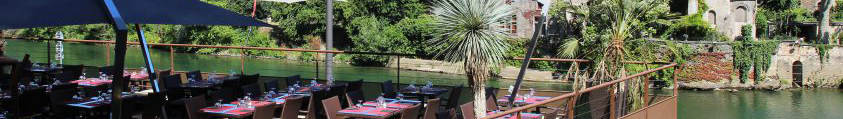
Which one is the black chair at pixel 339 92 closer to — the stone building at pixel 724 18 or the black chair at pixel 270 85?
the black chair at pixel 270 85

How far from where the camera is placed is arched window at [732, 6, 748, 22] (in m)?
41.2

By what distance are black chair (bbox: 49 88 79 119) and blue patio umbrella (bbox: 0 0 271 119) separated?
5.77ft

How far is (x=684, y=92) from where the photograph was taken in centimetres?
3422

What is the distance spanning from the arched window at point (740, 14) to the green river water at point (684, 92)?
20.5ft

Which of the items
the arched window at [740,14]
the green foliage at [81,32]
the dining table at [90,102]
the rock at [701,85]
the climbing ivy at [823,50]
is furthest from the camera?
the green foliage at [81,32]

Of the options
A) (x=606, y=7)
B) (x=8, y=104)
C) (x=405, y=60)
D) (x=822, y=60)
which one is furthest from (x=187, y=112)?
(x=822, y=60)

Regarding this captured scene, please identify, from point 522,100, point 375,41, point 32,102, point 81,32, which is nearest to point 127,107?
point 32,102

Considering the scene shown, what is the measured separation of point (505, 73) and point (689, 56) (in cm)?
862

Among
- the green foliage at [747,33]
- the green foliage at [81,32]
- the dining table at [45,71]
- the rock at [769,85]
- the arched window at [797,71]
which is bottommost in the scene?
the rock at [769,85]

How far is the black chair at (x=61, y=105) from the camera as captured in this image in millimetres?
8148

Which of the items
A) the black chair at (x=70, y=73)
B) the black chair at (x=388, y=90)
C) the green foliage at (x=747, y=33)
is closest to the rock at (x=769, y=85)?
the green foliage at (x=747, y=33)

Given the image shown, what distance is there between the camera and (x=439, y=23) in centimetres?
897

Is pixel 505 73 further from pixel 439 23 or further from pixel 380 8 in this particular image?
pixel 439 23

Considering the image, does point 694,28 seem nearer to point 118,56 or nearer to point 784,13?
point 784,13
